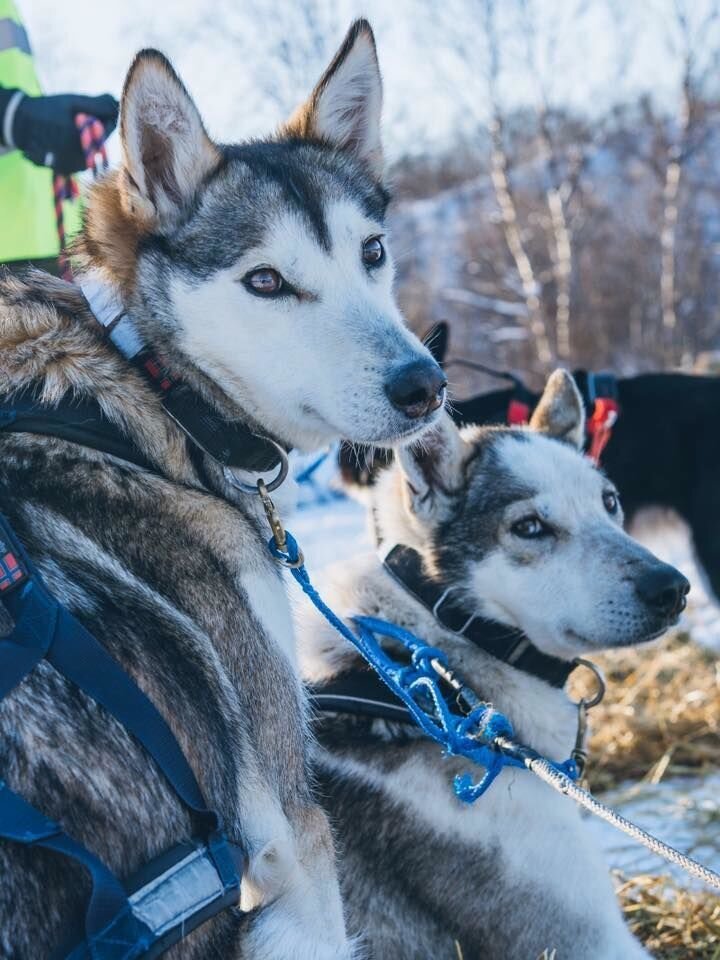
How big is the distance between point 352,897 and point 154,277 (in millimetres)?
1523

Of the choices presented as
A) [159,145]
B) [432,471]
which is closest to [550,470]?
[432,471]

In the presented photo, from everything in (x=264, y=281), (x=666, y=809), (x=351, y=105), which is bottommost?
(x=666, y=809)

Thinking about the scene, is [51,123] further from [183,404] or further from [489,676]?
[489,676]

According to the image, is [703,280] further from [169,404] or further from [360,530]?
[169,404]

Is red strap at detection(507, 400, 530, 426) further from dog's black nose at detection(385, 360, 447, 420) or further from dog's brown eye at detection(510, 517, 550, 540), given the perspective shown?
dog's black nose at detection(385, 360, 447, 420)

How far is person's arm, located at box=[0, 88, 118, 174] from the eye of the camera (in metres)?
3.04

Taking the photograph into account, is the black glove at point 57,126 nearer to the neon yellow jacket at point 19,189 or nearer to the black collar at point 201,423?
the neon yellow jacket at point 19,189

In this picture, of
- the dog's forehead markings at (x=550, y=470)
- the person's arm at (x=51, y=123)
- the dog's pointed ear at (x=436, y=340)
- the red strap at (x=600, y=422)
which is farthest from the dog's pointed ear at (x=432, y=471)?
the person's arm at (x=51, y=123)

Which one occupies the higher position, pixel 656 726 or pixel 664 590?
pixel 664 590

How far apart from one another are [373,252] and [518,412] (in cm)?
257

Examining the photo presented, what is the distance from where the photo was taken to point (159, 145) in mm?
1942

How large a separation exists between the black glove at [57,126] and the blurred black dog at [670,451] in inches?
96.3

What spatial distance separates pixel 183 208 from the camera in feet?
6.43

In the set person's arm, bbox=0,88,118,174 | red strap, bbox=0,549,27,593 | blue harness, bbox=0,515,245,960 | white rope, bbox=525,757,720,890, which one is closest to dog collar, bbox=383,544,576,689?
white rope, bbox=525,757,720,890
